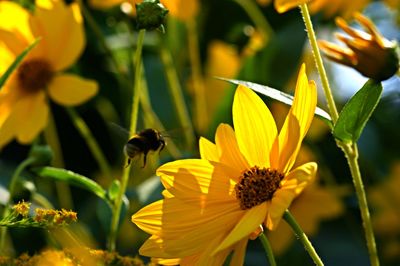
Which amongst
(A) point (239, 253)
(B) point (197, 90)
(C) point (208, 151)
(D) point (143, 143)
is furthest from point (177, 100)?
(A) point (239, 253)

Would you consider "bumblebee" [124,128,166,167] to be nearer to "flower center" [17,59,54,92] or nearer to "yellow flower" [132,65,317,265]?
"yellow flower" [132,65,317,265]

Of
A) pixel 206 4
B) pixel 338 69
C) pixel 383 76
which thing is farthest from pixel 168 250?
pixel 206 4

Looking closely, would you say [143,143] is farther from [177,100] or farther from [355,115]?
[177,100]

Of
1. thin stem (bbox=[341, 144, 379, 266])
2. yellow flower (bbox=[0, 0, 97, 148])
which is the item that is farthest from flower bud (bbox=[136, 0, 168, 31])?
yellow flower (bbox=[0, 0, 97, 148])

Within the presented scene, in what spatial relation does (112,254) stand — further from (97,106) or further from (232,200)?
(97,106)

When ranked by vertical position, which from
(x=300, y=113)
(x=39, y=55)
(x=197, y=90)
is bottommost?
(x=197, y=90)

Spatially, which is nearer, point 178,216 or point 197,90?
point 178,216
